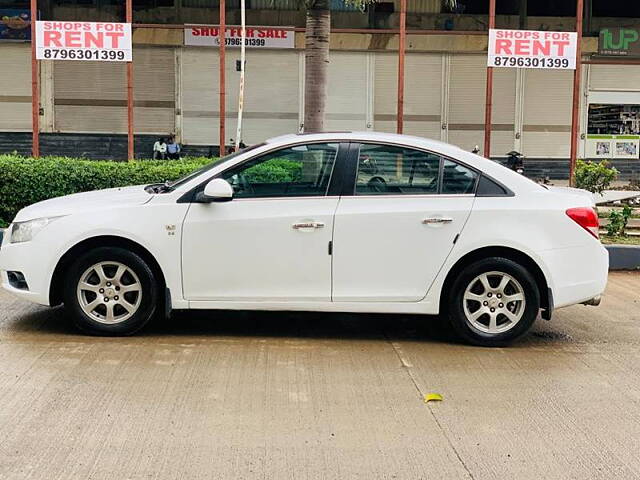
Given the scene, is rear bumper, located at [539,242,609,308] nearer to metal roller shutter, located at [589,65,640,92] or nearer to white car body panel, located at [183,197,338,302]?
white car body panel, located at [183,197,338,302]

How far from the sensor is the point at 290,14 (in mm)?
24562

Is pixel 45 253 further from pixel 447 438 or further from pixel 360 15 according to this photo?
pixel 360 15

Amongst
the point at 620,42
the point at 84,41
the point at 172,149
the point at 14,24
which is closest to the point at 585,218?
the point at 84,41

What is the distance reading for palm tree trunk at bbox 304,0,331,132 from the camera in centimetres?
1307

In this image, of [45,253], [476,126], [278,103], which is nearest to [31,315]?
[45,253]

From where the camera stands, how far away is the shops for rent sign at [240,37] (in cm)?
2403

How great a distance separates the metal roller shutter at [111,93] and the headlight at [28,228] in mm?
18177

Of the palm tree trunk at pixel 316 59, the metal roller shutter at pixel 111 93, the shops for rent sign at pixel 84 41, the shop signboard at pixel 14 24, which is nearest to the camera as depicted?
the palm tree trunk at pixel 316 59

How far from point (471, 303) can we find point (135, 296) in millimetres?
2744

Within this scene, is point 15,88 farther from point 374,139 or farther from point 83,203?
point 374,139

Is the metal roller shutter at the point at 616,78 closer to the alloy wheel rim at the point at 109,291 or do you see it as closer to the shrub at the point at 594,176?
the shrub at the point at 594,176

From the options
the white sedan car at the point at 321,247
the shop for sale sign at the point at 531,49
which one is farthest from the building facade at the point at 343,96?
the white sedan car at the point at 321,247

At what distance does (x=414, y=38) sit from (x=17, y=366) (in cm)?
2091

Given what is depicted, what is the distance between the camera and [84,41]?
1523cm
